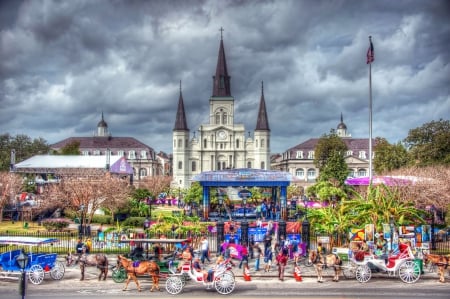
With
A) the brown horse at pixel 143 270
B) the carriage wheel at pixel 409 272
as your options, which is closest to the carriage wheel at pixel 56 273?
the brown horse at pixel 143 270

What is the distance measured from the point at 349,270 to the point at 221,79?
80.3m

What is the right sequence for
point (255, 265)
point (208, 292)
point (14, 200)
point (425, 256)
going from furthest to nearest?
point (14, 200)
point (255, 265)
point (425, 256)
point (208, 292)

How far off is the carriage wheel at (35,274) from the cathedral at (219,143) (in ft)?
248

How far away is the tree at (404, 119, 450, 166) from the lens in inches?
1804

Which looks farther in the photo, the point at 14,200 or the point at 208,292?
the point at 14,200

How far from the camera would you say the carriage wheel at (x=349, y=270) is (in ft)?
56.1

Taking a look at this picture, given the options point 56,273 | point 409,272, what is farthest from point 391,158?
point 56,273

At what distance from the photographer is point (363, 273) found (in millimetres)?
16641

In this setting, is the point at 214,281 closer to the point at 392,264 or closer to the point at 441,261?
the point at 392,264

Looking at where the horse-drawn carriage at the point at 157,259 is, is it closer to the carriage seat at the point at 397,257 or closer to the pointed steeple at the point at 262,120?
the carriage seat at the point at 397,257

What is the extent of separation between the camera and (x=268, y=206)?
4222 cm

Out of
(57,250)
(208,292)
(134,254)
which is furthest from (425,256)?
(57,250)

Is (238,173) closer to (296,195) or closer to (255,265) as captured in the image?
(255,265)

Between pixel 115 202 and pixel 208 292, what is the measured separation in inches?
796
